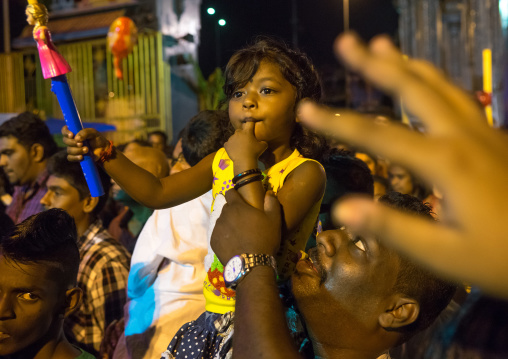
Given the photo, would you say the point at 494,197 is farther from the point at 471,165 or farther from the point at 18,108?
the point at 18,108

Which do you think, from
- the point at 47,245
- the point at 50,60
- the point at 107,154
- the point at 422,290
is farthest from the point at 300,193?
the point at 47,245

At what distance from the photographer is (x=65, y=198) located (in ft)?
11.5

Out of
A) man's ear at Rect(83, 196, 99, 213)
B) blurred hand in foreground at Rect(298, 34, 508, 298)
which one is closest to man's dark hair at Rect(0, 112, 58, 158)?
man's ear at Rect(83, 196, 99, 213)

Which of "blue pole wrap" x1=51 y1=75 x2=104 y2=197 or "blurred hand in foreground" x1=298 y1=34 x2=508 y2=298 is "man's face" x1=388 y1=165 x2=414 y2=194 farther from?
"blurred hand in foreground" x1=298 y1=34 x2=508 y2=298

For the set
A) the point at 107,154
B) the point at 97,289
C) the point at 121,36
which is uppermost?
the point at 121,36

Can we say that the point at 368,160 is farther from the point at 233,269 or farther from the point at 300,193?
the point at 233,269

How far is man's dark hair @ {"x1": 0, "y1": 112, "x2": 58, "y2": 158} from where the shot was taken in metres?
4.69

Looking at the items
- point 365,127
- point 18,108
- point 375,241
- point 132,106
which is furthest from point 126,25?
point 365,127

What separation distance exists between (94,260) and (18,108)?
1464 centimetres

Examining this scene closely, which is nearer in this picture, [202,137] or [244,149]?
[244,149]

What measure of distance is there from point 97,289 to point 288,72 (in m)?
1.78

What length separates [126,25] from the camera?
11109 millimetres

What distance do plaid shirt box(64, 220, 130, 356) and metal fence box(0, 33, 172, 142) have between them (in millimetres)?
10997

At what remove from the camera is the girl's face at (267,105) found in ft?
6.84
